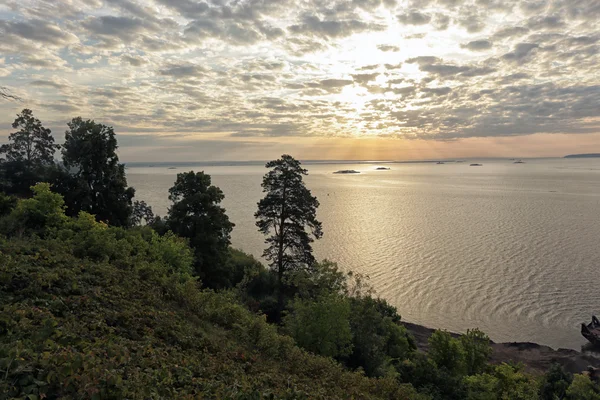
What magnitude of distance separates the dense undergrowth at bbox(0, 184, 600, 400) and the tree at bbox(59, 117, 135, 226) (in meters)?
12.4

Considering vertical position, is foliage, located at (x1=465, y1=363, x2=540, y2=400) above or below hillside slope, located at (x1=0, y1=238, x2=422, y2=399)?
below

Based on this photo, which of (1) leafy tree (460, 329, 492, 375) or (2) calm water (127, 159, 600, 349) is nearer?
(1) leafy tree (460, 329, 492, 375)

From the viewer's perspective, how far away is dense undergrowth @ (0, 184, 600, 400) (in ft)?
22.1

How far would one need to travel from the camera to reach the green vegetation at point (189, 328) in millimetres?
7137

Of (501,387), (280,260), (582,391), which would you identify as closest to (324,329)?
(501,387)

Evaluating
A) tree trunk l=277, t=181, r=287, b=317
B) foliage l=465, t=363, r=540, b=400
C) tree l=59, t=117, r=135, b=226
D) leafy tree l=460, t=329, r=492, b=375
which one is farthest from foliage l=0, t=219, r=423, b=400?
tree l=59, t=117, r=135, b=226

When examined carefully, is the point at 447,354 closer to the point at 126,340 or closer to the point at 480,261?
the point at 126,340

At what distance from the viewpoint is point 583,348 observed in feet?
108

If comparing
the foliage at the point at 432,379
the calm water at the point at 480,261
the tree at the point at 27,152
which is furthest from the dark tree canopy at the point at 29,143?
the foliage at the point at 432,379

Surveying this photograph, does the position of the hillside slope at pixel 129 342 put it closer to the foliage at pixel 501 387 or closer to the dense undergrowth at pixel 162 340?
the dense undergrowth at pixel 162 340

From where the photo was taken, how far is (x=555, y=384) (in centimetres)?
2383

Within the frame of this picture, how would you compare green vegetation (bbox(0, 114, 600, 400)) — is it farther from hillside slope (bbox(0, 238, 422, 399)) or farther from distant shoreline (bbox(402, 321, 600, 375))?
distant shoreline (bbox(402, 321, 600, 375))

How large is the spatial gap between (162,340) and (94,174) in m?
32.9

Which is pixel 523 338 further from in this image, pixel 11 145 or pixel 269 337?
pixel 11 145
